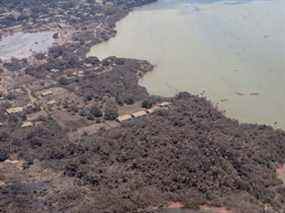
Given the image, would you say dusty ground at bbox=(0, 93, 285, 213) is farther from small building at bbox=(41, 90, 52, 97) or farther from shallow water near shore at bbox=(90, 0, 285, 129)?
small building at bbox=(41, 90, 52, 97)

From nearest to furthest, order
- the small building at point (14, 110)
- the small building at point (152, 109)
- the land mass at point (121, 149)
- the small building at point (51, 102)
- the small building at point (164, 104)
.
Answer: the land mass at point (121, 149)
the small building at point (152, 109)
the small building at point (164, 104)
the small building at point (14, 110)
the small building at point (51, 102)

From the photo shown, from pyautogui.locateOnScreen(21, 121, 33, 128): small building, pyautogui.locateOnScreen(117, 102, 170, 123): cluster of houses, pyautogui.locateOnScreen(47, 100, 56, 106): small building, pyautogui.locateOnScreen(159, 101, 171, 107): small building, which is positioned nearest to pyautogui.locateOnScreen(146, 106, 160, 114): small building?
pyautogui.locateOnScreen(117, 102, 170, 123): cluster of houses

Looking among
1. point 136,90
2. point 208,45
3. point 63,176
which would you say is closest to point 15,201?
point 63,176

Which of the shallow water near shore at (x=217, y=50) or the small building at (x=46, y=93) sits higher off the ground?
the shallow water near shore at (x=217, y=50)

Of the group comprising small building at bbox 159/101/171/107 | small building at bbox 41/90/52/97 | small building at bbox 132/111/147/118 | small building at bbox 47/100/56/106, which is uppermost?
small building at bbox 159/101/171/107

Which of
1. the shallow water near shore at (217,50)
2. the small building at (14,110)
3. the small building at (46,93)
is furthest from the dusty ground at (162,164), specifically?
the small building at (46,93)

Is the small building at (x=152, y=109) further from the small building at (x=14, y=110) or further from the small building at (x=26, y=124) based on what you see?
the small building at (x=14, y=110)
